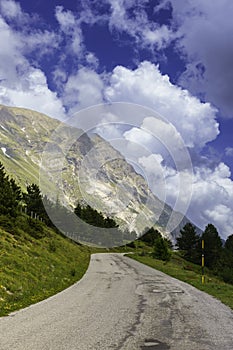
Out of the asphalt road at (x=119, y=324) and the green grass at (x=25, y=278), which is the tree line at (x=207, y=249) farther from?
the asphalt road at (x=119, y=324)

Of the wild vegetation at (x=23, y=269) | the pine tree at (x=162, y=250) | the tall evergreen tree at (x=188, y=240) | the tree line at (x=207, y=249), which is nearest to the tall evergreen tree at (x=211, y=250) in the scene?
the tree line at (x=207, y=249)

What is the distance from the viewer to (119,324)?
1209cm

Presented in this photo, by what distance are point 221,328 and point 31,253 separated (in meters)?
25.0

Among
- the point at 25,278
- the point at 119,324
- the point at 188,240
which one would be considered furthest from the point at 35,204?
the point at 119,324

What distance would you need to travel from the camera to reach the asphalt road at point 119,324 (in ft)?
31.0

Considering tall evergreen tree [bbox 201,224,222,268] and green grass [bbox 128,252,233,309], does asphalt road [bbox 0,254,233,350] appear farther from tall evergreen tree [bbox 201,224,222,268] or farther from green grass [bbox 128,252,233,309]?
tall evergreen tree [bbox 201,224,222,268]

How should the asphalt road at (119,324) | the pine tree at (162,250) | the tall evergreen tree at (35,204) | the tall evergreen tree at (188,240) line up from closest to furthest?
the asphalt road at (119,324) < the pine tree at (162,250) < the tall evergreen tree at (35,204) < the tall evergreen tree at (188,240)

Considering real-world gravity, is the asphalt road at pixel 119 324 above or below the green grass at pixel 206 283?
below

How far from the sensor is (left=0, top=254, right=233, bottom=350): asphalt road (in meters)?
9.44

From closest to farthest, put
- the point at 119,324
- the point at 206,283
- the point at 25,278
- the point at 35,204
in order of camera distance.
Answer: the point at 119,324
the point at 25,278
the point at 206,283
the point at 35,204

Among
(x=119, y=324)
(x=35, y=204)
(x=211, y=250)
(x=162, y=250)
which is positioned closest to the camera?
(x=119, y=324)

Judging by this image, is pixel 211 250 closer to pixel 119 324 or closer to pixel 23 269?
pixel 23 269

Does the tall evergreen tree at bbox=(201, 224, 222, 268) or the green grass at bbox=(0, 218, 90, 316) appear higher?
the tall evergreen tree at bbox=(201, 224, 222, 268)

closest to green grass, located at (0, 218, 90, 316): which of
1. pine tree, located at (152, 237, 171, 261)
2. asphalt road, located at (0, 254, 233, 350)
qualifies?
asphalt road, located at (0, 254, 233, 350)
